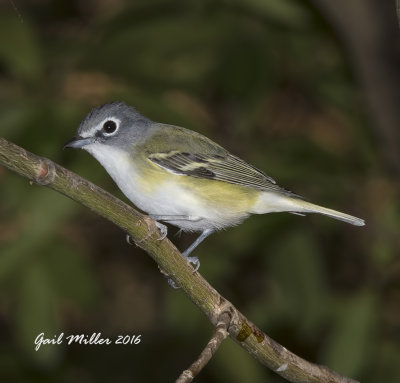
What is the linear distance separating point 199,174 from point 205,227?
0.28 meters

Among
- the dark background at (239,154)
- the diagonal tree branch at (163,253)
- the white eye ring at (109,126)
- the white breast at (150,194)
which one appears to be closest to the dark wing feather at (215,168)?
the white breast at (150,194)

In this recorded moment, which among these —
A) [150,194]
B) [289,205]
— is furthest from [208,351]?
[289,205]

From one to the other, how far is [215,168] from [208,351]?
156 centimetres

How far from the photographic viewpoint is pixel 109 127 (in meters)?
3.46

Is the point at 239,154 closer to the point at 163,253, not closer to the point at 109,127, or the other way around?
the point at 109,127

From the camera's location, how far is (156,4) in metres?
4.95

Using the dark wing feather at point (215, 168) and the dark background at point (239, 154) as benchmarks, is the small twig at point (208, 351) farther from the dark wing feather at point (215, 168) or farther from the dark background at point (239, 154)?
the dark background at point (239, 154)

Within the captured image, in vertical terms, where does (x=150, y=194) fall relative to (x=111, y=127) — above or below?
below

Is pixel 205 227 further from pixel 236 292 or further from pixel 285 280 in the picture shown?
pixel 236 292

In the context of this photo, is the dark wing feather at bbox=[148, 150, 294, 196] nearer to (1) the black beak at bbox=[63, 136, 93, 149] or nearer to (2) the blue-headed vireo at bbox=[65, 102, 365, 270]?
(2) the blue-headed vireo at bbox=[65, 102, 365, 270]

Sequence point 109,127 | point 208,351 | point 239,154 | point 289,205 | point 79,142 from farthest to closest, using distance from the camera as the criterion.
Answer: point 239,154 → point 289,205 → point 109,127 → point 79,142 → point 208,351

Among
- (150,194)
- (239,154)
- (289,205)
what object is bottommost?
(239,154)

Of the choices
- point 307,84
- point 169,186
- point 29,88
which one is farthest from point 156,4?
point 169,186

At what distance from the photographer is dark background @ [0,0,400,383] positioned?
176 inches
